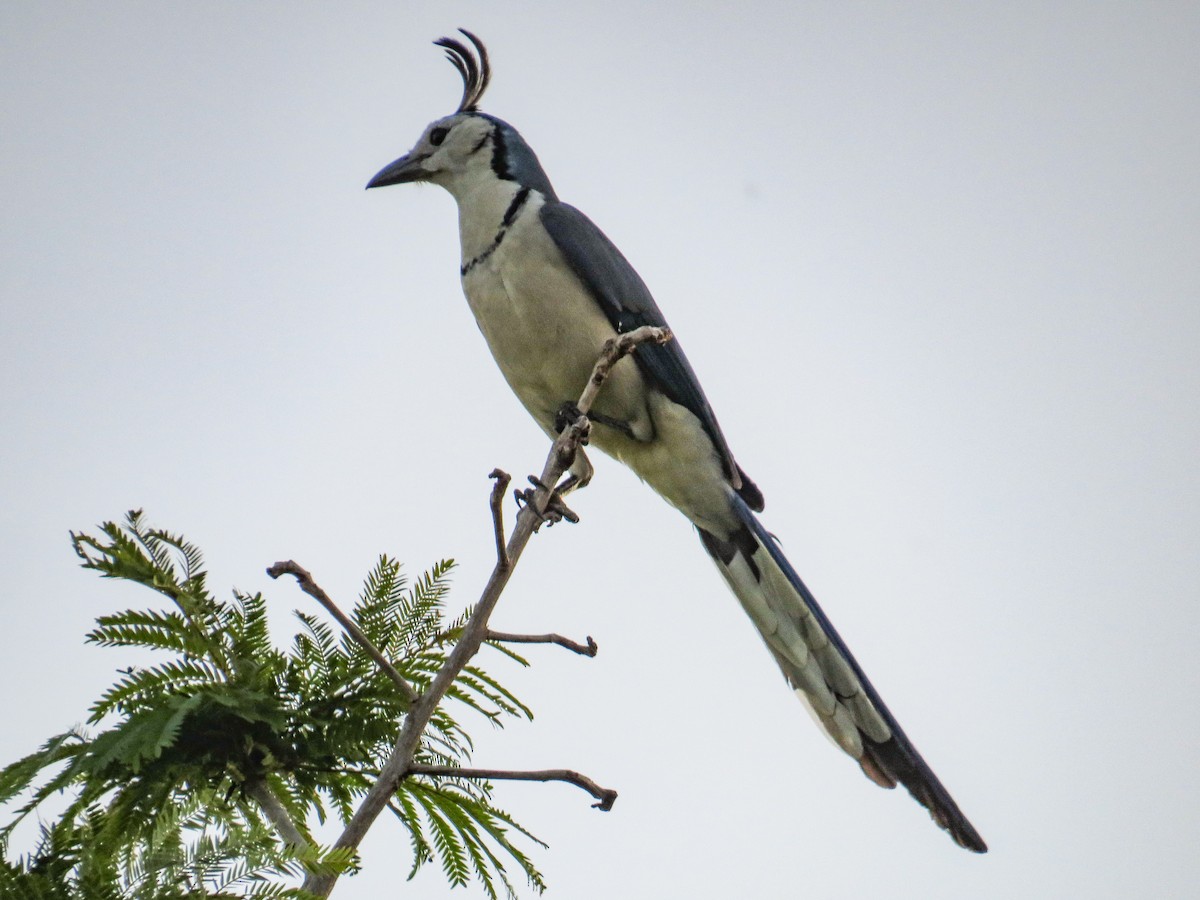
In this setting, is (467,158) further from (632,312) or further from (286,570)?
(286,570)

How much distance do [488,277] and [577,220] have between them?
454mm

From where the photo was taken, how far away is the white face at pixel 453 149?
4.52 m

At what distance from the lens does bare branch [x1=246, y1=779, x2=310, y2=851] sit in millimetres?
1761

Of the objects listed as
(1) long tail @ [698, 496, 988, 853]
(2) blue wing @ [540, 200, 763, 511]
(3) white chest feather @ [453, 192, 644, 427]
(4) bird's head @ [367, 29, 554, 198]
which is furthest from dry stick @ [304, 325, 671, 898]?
(4) bird's head @ [367, 29, 554, 198]

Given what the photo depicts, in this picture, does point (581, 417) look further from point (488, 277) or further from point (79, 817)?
point (488, 277)

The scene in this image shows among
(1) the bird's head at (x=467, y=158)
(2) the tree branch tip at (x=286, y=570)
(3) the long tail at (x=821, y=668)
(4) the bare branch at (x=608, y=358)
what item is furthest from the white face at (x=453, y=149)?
(2) the tree branch tip at (x=286, y=570)

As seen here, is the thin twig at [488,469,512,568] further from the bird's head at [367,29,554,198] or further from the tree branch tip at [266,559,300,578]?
the bird's head at [367,29,554,198]

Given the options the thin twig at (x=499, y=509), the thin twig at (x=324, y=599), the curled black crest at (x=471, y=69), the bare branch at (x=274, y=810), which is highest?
the curled black crest at (x=471, y=69)

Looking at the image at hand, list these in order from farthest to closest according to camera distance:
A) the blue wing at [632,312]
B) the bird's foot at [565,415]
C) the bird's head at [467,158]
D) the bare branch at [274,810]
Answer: the bird's head at [467,158] → the blue wing at [632,312] → the bird's foot at [565,415] → the bare branch at [274,810]

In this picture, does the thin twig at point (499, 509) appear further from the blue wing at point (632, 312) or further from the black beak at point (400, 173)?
the black beak at point (400, 173)

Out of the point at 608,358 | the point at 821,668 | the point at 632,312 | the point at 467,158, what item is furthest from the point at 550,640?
the point at 467,158

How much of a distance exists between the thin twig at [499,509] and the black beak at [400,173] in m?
3.01

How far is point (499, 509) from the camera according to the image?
1865mm

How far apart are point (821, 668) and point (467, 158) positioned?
2.48 meters
